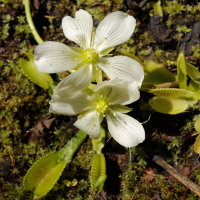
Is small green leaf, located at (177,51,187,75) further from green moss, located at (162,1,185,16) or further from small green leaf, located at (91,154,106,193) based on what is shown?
small green leaf, located at (91,154,106,193)

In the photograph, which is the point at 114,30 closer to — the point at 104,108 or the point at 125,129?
the point at 104,108

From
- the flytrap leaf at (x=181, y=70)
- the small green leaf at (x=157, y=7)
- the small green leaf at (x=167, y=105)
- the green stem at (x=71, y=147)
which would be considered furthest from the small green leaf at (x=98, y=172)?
the small green leaf at (x=157, y=7)

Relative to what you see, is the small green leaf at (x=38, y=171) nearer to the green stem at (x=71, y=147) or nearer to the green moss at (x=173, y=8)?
the green stem at (x=71, y=147)

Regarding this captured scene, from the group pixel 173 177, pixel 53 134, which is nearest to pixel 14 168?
pixel 53 134

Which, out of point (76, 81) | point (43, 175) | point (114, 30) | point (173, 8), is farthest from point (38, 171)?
point (173, 8)

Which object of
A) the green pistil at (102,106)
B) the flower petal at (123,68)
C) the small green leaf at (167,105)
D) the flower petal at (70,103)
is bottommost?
the small green leaf at (167,105)
